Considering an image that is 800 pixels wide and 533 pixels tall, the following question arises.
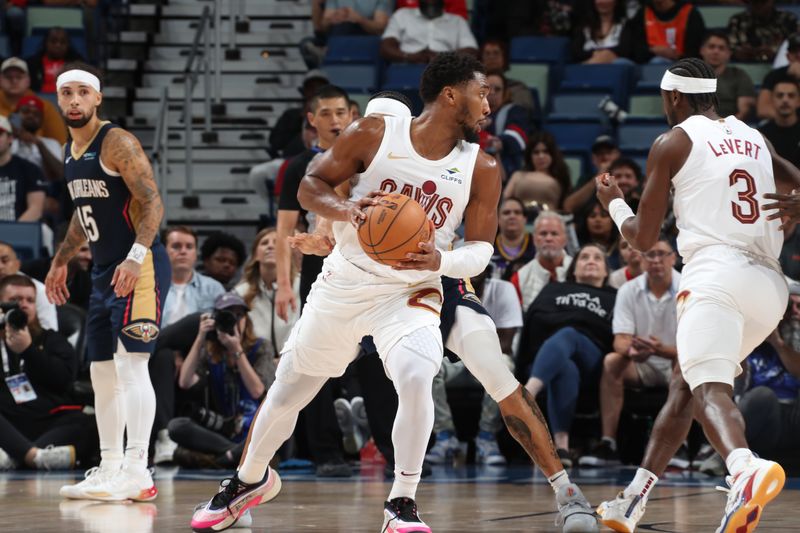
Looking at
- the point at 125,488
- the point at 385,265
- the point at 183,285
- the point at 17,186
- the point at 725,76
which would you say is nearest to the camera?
the point at 385,265

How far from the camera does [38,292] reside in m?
9.03

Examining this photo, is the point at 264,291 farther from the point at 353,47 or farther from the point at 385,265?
the point at 385,265

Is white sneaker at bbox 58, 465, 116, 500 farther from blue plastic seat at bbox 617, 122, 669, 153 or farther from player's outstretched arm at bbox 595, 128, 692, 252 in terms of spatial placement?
blue plastic seat at bbox 617, 122, 669, 153

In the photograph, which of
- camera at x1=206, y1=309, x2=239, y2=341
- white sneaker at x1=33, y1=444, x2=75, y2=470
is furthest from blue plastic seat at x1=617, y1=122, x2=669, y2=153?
white sneaker at x1=33, y1=444, x2=75, y2=470

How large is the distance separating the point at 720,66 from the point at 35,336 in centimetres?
632

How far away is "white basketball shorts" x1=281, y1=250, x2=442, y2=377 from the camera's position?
4.73 m

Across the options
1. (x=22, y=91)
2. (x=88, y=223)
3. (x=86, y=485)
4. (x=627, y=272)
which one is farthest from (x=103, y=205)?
(x=22, y=91)

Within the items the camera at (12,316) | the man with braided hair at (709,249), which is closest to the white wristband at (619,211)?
the man with braided hair at (709,249)

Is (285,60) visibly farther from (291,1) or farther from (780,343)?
(780,343)

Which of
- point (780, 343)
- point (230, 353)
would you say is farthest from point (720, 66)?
point (230, 353)

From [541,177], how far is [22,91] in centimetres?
507

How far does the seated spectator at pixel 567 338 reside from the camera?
8586mm

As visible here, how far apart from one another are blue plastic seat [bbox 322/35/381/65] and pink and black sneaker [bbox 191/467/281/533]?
8247 mm

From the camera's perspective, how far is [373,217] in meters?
4.54
